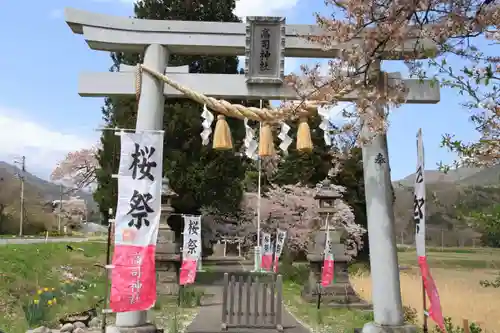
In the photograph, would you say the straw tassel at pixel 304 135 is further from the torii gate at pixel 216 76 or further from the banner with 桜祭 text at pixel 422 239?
the banner with 桜祭 text at pixel 422 239

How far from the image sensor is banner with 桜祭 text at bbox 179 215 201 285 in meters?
12.2

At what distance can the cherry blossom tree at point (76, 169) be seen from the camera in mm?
30922

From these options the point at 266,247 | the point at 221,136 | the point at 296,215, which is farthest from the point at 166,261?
the point at 296,215

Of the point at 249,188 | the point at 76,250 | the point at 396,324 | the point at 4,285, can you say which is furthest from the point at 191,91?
the point at 249,188

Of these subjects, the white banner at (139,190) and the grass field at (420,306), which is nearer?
the white banner at (139,190)

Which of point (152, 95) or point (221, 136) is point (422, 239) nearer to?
point (221, 136)

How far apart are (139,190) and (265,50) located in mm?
2638

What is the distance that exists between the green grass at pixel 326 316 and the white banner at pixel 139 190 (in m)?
5.19

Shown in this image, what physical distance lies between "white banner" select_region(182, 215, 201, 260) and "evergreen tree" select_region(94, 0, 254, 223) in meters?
3.84

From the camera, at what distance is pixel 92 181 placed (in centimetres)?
2984

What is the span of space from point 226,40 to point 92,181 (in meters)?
25.5

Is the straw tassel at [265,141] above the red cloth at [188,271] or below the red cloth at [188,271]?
above

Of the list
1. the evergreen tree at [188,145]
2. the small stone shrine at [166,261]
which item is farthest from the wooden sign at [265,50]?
the evergreen tree at [188,145]

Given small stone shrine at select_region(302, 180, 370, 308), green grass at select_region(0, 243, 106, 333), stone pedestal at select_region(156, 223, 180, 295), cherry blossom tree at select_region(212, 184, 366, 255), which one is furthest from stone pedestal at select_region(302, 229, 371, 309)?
cherry blossom tree at select_region(212, 184, 366, 255)
